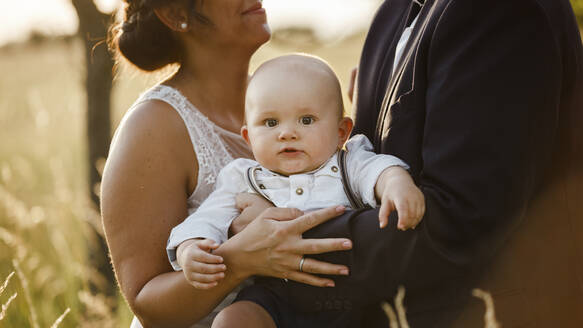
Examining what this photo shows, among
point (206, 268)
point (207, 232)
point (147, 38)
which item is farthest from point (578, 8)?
point (206, 268)

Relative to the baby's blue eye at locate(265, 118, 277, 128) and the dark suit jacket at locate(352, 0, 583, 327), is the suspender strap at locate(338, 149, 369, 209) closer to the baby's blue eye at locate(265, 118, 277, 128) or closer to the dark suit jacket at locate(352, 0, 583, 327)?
the dark suit jacket at locate(352, 0, 583, 327)

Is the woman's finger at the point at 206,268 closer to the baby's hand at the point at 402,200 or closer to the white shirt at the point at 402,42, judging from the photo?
the baby's hand at the point at 402,200

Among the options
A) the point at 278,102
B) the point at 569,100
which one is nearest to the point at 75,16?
the point at 278,102

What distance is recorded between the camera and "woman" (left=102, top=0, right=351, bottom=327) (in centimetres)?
215

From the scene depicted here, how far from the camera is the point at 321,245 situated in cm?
204

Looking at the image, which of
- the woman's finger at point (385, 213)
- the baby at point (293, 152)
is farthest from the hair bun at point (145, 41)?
the woman's finger at point (385, 213)

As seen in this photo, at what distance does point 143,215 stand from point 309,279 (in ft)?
2.62

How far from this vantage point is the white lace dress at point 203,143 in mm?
2670

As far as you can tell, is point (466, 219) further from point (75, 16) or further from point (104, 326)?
point (75, 16)

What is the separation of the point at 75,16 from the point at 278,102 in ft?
7.49

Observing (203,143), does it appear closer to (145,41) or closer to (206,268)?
(145,41)

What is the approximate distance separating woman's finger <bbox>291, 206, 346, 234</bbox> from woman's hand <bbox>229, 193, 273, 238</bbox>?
222 millimetres

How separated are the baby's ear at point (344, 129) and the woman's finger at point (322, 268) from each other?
0.55 meters

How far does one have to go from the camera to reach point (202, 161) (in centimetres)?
269
